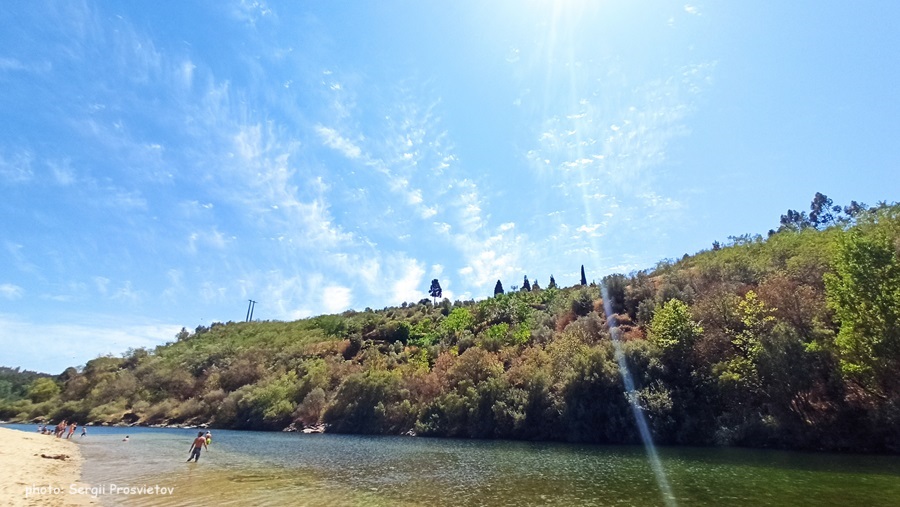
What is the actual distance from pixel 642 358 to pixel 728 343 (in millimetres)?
7644

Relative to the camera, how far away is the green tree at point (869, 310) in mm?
28094

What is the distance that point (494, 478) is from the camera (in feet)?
80.8

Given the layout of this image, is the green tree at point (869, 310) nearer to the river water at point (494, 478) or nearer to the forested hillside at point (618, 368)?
the forested hillside at point (618, 368)

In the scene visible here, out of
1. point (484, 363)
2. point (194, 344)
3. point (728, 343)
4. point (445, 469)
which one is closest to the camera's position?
point (445, 469)

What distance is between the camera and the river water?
1866cm

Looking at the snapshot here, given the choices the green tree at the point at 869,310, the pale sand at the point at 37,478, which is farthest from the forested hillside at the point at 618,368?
the pale sand at the point at 37,478

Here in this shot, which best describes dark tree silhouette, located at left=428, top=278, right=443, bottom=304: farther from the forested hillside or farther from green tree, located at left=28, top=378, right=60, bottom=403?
green tree, located at left=28, top=378, right=60, bottom=403

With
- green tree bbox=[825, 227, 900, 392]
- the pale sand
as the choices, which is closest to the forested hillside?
green tree bbox=[825, 227, 900, 392]

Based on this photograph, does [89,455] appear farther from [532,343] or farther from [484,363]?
[532,343]

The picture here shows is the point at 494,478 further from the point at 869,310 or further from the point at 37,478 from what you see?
the point at 869,310

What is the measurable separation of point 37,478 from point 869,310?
161 feet

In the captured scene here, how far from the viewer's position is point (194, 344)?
4619 inches

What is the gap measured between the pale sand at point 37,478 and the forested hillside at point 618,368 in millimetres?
38493

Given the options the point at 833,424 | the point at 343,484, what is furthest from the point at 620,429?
the point at 343,484
